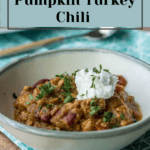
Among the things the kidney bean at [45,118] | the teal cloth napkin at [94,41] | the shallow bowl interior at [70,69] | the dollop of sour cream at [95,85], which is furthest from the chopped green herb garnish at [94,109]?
the teal cloth napkin at [94,41]

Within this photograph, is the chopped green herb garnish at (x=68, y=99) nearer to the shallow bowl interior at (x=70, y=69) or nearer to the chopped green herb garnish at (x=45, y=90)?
the chopped green herb garnish at (x=45, y=90)

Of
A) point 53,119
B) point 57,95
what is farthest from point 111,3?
point 53,119

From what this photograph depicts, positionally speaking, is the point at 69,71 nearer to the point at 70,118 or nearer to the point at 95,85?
the point at 95,85

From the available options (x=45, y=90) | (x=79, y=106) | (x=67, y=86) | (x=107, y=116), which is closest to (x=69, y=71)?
(x=67, y=86)

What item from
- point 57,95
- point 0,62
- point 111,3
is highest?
point 111,3

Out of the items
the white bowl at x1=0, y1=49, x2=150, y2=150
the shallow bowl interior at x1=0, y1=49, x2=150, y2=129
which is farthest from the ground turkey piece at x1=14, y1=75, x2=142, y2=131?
the shallow bowl interior at x1=0, y1=49, x2=150, y2=129

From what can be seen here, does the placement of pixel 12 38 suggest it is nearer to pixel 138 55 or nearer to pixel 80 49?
pixel 80 49
